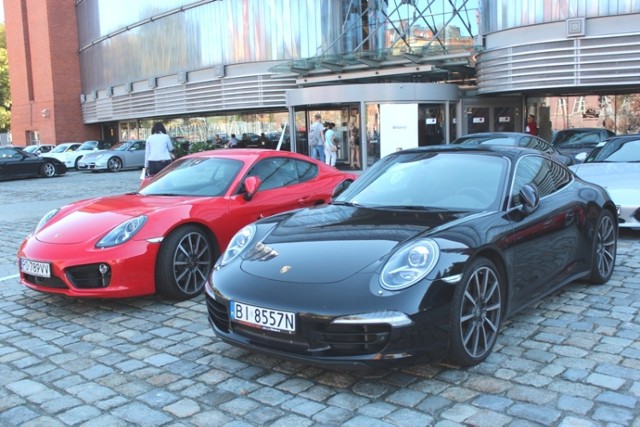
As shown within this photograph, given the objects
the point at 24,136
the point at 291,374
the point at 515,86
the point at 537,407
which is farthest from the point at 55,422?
the point at 24,136

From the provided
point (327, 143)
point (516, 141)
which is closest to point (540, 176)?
point (516, 141)

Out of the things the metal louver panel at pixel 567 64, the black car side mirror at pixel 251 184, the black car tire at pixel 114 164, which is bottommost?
the black car tire at pixel 114 164

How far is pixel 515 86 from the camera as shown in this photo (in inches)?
719

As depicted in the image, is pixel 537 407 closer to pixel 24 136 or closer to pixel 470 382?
pixel 470 382

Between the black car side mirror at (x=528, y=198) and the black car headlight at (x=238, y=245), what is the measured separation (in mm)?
1959

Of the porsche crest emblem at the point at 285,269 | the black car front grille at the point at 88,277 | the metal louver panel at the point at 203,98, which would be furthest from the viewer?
the metal louver panel at the point at 203,98

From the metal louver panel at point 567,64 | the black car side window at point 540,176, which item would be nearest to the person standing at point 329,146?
the metal louver panel at point 567,64

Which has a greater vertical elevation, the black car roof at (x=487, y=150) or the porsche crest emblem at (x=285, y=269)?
the black car roof at (x=487, y=150)

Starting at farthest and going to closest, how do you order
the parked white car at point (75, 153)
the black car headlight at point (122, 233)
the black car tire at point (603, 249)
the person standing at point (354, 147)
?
the parked white car at point (75, 153) → the person standing at point (354, 147) → the black car tire at point (603, 249) → the black car headlight at point (122, 233)

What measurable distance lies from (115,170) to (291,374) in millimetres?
25804

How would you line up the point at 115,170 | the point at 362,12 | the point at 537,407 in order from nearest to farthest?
the point at 537,407 → the point at 362,12 → the point at 115,170

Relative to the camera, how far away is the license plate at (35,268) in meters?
5.09

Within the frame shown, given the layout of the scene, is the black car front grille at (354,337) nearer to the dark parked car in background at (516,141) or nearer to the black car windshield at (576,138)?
the dark parked car in background at (516,141)

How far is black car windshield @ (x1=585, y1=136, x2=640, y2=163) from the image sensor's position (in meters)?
8.91
